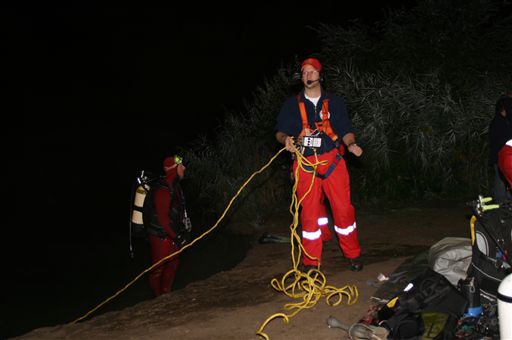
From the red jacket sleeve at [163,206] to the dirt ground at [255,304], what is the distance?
958 mm

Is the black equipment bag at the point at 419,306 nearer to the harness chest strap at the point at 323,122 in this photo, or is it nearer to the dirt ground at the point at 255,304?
the dirt ground at the point at 255,304

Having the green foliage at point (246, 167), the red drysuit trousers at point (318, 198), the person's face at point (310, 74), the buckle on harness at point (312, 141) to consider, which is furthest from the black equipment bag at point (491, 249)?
the green foliage at point (246, 167)

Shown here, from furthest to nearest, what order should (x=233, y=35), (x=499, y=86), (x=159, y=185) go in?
(x=233, y=35) → (x=499, y=86) → (x=159, y=185)

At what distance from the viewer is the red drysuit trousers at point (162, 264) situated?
7.71 m

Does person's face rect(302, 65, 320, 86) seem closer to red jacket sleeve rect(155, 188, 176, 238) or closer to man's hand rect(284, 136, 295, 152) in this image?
man's hand rect(284, 136, 295, 152)

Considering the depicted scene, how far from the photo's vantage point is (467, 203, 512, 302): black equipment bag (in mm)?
4137

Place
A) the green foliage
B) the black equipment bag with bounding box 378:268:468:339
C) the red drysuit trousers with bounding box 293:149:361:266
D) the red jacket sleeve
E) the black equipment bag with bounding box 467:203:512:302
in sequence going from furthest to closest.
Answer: the green foliage < the red jacket sleeve < the red drysuit trousers with bounding box 293:149:361:266 < the black equipment bag with bounding box 467:203:512:302 < the black equipment bag with bounding box 378:268:468:339

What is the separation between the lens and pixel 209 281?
7090mm

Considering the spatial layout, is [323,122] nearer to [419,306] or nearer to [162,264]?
[419,306]

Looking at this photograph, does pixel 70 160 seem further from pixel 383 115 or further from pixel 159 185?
pixel 159 185

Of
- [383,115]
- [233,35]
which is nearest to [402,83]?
[383,115]

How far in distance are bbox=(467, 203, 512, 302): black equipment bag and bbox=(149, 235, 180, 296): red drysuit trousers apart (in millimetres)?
4397

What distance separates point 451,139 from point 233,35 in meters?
33.6

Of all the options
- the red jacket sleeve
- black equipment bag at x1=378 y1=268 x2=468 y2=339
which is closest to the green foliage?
the red jacket sleeve
